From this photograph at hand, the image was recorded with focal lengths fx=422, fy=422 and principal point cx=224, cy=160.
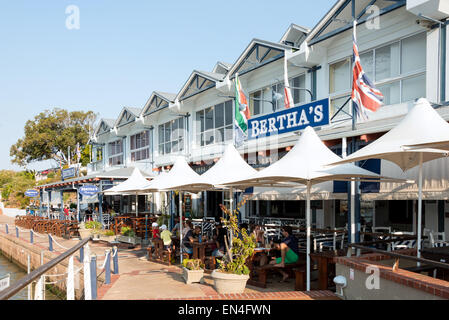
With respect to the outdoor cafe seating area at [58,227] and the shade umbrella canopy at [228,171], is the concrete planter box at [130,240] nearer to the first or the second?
the outdoor cafe seating area at [58,227]

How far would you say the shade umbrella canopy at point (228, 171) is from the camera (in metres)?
9.91

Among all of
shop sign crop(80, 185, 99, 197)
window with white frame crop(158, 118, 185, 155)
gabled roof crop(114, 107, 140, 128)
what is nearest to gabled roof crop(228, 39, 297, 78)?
window with white frame crop(158, 118, 185, 155)

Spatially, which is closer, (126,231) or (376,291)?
(376,291)

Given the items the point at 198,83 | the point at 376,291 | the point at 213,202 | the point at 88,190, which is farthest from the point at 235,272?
the point at 213,202

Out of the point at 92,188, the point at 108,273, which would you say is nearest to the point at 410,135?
the point at 108,273

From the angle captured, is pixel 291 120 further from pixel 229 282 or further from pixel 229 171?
pixel 229 282

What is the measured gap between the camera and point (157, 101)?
78.8 feet

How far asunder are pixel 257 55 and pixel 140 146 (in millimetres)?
13938

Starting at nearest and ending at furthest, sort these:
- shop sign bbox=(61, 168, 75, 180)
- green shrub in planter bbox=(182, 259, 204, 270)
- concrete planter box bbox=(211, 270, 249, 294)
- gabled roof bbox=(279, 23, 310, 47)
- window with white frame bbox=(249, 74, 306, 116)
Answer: concrete planter box bbox=(211, 270, 249, 294), green shrub in planter bbox=(182, 259, 204, 270), window with white frame bbox=(249, 74, 306, 116), gabled roof bbox=(279, 23, 310, 47), shop sign bbox=(61, 168, 75, 180)

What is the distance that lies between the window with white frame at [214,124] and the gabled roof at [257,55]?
2.04m

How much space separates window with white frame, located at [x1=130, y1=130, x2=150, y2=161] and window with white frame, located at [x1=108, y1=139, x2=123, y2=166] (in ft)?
7.10

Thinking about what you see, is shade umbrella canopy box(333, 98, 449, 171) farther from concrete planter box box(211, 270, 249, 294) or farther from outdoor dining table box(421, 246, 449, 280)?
concrete planter box box(211, 270, 249, 294)

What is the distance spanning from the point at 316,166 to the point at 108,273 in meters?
5.07

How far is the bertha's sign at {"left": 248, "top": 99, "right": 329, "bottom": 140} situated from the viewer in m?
11.5
